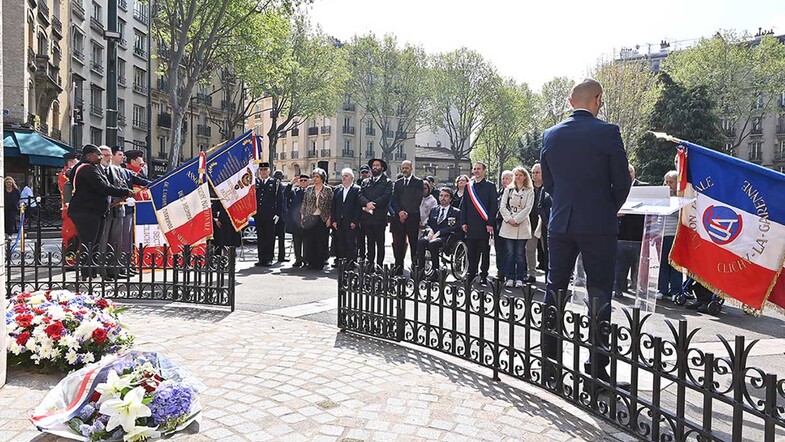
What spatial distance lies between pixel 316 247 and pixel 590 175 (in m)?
8.44

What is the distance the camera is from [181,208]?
31.1ft

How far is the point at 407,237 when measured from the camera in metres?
11.9

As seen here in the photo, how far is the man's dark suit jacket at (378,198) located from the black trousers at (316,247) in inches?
51.0

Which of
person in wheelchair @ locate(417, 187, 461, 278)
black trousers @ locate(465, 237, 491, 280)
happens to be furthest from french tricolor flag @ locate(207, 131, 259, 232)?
black trousers @ locate(465, 237, 491, 280)

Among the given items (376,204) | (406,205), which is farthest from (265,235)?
(406,205)

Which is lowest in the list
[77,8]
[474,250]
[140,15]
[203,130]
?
[474,250]

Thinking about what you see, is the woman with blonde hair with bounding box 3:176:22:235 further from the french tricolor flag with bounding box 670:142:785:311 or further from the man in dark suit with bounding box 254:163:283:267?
the french tricolor flag with bounding box 670:142:785:311

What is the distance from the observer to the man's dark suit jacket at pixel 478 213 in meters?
10.5

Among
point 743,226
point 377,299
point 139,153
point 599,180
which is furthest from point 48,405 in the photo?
point 139,153

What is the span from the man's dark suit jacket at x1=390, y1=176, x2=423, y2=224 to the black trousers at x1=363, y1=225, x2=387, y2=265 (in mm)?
387

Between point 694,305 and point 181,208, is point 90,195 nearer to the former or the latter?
point 181,208

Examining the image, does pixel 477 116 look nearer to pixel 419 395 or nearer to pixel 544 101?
pixel 544 101

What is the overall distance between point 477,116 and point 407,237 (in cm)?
4740

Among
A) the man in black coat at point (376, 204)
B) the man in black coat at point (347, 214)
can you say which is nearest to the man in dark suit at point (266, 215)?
the man in black coat at point (347, 214)
